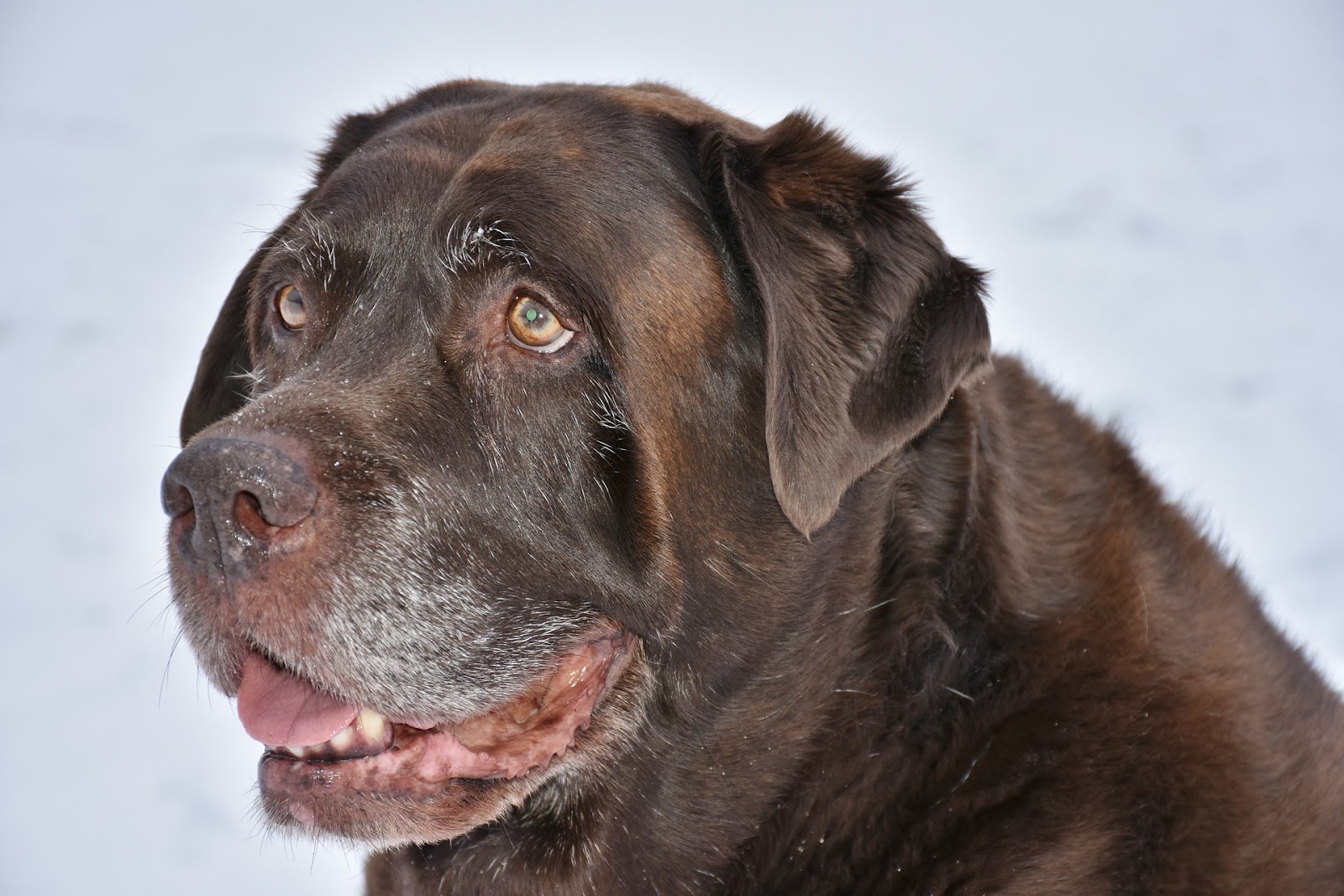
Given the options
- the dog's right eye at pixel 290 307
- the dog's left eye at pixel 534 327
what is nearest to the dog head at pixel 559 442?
the dog's left eye at pixel 534 327

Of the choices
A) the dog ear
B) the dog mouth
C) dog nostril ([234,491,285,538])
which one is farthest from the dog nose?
the dog ear

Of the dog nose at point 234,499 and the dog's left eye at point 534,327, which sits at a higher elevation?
the dog's left eye at point 534,327

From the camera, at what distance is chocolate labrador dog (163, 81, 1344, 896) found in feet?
8.79

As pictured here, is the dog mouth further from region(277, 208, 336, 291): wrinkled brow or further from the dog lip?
region(277, 208, 336, 291): wrinkled brow

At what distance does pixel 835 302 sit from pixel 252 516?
124cm

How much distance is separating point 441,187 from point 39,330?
514cm

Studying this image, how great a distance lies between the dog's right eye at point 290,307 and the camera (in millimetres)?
3078

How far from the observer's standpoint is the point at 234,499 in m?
2.42

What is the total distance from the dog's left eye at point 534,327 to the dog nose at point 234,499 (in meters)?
0.52

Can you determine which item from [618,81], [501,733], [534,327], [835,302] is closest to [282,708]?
[501,733]

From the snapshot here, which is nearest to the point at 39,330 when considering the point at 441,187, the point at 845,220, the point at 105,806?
the point at 105,806

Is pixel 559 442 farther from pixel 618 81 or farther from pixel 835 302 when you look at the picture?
pixel 618 81

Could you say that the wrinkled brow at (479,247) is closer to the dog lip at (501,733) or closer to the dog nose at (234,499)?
the dog nose at (234,499)

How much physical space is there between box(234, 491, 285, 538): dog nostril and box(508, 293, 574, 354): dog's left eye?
614 mm
